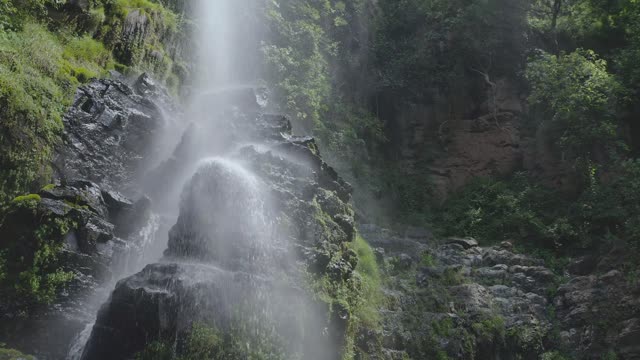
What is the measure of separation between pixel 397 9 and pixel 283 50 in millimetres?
9072

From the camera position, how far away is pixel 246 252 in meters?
9.80

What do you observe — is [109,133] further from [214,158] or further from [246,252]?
[246,252]

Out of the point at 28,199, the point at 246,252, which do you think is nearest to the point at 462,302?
the point at 246,252

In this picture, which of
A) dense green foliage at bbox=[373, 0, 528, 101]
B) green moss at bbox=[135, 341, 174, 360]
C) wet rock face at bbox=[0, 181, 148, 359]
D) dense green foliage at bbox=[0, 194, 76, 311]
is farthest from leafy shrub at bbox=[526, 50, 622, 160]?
dense green foliage at bbox=[0, 194, 76, 311]

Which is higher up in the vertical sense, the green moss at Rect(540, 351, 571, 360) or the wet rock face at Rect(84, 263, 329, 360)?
the green moss at Rect(540, 351, 571, 360)

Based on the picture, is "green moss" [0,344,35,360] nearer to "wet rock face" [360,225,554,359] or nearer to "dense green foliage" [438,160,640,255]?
"wet rock face" [360,225,554,359]

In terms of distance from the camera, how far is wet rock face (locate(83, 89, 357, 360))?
8.12 metres

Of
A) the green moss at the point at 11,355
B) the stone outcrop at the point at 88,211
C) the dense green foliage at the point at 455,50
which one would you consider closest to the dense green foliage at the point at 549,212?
the dense green foliage at the point at 455,50

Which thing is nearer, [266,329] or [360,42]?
[266,329]

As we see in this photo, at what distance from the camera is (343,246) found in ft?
37.9

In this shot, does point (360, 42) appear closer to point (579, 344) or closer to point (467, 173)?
point (467, 173)

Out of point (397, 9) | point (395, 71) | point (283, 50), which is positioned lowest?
point (283, 50)

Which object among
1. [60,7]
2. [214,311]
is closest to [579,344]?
[214,311]

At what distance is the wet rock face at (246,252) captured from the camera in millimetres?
8117
